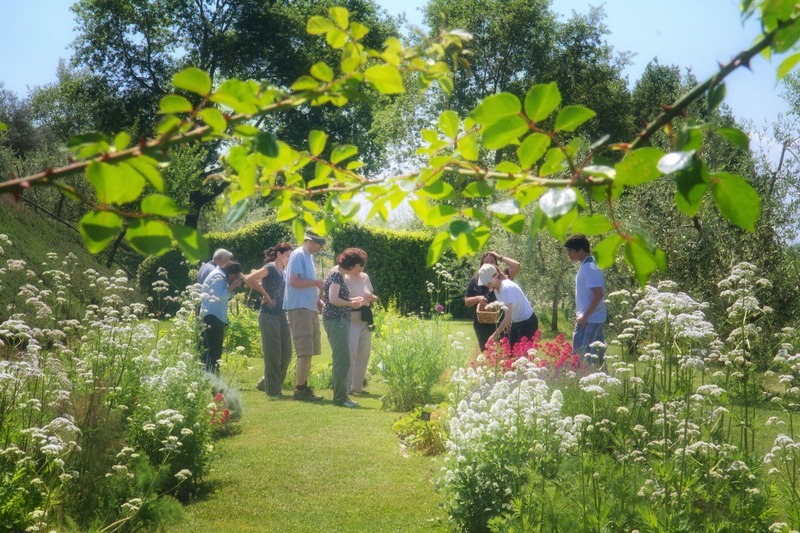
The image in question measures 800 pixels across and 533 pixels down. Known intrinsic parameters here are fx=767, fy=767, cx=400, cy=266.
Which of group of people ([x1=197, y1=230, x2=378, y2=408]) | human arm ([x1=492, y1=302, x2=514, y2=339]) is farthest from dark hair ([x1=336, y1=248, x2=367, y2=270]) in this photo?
human arm ([x1=492, y1=302, x2=514, y2=339])

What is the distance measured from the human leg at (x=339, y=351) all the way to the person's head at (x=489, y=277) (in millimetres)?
1824

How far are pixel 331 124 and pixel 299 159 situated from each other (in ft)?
101

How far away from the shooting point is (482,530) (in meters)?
4.47

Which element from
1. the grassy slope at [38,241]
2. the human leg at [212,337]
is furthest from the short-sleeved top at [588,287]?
the grassy slope at [38,241]

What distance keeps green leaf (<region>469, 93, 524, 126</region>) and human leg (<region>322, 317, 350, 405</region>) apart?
782 centimetres

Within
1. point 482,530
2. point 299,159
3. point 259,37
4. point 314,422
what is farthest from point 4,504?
point 259,37

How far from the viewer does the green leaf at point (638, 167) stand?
1079 millimetres

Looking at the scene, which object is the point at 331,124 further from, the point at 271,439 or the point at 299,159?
the point at 299,159

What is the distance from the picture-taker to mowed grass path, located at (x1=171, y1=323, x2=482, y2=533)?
511 cm

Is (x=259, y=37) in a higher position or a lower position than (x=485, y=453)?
higher

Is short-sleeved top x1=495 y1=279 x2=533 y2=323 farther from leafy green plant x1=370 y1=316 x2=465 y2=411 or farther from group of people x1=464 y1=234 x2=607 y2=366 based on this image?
leafy green plant x1=370 y1=316 x2=465 y2=411

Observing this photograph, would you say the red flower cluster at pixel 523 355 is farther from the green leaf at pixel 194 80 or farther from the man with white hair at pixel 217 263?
the green leaf at pixel 194 80

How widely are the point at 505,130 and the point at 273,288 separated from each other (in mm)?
8691

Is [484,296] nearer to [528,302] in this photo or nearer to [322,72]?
[528,302]
